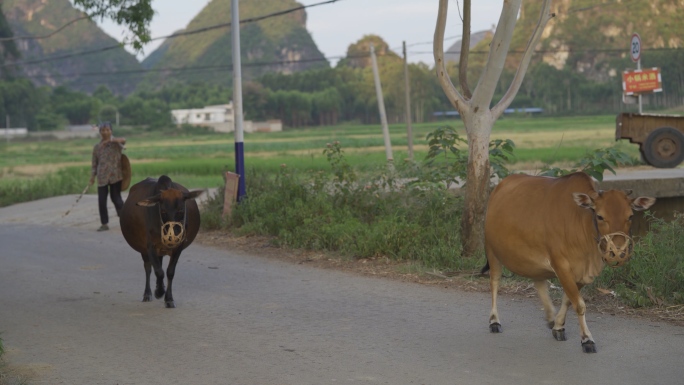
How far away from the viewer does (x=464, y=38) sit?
13148mm

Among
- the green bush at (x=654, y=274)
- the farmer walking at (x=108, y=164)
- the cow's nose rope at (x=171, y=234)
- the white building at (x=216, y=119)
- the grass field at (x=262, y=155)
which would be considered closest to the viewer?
the green bush at (x=654, y=274)

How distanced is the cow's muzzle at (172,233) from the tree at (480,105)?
4094 mm

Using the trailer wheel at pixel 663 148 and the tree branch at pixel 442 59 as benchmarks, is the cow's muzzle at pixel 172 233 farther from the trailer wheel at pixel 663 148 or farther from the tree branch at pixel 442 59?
the trailer wheel at pixel 663 148

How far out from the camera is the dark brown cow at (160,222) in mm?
10242

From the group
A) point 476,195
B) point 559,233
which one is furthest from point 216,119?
point 559,233

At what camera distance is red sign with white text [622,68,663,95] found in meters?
31.5

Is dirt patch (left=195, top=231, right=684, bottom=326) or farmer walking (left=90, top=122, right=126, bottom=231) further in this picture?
farmer walking (left=90, top=122, right=126, bottom=231)

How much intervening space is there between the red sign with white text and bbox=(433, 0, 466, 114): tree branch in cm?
1993

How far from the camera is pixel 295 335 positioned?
8.96 metres

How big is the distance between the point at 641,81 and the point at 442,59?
800 inches

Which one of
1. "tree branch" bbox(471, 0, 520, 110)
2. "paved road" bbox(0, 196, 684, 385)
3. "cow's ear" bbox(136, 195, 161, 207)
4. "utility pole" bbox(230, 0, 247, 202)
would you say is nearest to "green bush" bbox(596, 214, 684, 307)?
"paved road" bbox(0, 196, 684, 385)

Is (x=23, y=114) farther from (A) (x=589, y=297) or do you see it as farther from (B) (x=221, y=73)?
(A) (x=589, y=297)

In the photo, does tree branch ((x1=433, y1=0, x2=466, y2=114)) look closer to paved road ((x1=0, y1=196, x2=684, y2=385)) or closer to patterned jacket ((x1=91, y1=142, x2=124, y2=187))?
paved road ((x1=0, y1=196, x2=684, y2=385))

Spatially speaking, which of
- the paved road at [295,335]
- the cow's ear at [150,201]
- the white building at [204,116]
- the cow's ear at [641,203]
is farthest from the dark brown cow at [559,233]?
the white building at [204,116]
